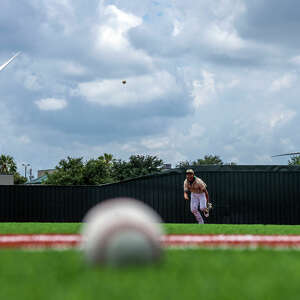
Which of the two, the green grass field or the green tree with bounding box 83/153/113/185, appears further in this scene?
the green tree with bounding box 83/153/113/185

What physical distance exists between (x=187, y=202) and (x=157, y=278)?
2227 cm

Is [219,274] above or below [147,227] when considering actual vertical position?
below

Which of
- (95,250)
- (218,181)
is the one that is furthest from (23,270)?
(218,181)

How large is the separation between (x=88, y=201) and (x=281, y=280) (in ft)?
76.0

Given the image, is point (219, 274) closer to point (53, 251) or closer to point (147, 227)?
point (147, 227)

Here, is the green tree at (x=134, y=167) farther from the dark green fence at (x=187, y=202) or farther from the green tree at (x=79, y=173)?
the dark green fence at (x=187, y=202)

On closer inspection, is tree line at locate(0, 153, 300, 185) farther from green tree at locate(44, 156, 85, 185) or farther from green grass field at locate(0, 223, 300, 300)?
green grass field at locate(0, 223, 300, 300)

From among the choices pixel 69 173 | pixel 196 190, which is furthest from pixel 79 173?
pixel 196 190

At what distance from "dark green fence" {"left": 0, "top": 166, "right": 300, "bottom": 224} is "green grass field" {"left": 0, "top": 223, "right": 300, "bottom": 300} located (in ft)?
66.6

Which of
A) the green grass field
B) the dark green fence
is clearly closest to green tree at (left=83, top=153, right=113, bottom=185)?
the dark green fence

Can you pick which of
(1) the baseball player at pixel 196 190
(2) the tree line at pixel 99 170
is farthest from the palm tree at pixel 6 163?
(1) the baseball player at pixel 196 190

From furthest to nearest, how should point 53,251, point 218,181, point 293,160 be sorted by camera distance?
1. point 293,160
2. point 218,181
3. point 53,251

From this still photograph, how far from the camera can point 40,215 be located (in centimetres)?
2725

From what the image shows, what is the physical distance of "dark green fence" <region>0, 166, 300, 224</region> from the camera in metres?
26.1
